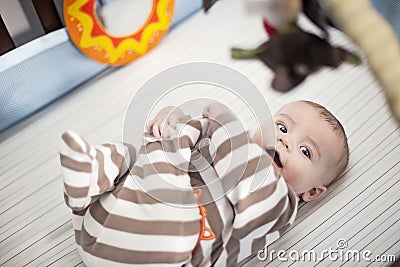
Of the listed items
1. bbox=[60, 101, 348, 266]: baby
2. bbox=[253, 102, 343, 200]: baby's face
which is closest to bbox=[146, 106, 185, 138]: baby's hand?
bbox=[60, 101, 348, 266]: baby

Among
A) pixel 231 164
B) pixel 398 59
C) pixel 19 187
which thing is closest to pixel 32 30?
pixel 19 187

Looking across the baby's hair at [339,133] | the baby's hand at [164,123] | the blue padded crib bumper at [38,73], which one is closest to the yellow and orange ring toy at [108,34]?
the blue padded crib bumper at [38,73]

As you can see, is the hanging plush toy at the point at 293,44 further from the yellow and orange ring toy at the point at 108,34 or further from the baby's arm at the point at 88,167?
the yellow and orange ring toy at the point at 108,34

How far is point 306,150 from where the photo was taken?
2.76 ft

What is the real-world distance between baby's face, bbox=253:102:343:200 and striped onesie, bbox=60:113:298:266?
3 centimetres

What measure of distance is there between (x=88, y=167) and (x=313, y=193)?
35cm

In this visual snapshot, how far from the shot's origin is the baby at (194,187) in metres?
0.75

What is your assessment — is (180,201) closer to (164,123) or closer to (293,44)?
(164,123)

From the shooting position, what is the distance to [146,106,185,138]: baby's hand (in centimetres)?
81

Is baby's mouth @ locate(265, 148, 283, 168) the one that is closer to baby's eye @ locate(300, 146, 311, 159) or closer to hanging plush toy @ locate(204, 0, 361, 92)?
baby's eye @ locate(300, 146, 311, 159)

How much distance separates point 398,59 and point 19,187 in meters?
0.66

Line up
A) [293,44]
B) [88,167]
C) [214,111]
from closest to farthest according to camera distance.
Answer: [293,44] → [88,167] → [214,111]

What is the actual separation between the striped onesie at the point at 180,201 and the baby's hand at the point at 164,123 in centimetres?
1

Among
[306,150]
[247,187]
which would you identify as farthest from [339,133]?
[247,187]
